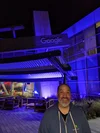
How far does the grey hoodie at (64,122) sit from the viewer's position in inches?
91.5

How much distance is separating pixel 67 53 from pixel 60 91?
24.6m

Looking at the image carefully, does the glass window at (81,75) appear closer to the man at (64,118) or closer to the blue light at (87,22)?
the blue light at (87,22)

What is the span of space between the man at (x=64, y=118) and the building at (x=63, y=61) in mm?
13305

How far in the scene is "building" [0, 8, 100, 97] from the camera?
66.3ft

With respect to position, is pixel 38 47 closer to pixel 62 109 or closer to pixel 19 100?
pixel 19 100

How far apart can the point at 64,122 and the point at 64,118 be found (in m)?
0.05

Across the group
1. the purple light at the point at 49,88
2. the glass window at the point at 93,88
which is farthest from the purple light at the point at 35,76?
the glass window at the point at 93,88

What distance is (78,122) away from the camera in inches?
93.2

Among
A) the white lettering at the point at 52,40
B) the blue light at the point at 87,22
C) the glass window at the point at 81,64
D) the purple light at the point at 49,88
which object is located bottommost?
the purple light at the point at 49,88

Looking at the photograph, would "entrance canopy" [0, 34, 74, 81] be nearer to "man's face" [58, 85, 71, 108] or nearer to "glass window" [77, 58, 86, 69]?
"glass window" [77, 58, 86, 69]

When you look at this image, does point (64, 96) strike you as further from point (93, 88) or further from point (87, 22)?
point (87, 22)

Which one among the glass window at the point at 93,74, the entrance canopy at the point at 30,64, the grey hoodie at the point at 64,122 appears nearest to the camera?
the grey hoodie at the point at 64,122

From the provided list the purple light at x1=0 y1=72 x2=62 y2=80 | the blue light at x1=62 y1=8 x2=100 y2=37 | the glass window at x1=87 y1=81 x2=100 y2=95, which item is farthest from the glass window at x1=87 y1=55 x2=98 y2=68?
the purple light at x1=0 y1=72 x2=62 y2=80

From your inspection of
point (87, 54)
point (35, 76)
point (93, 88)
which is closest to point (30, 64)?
point (35, 76)
